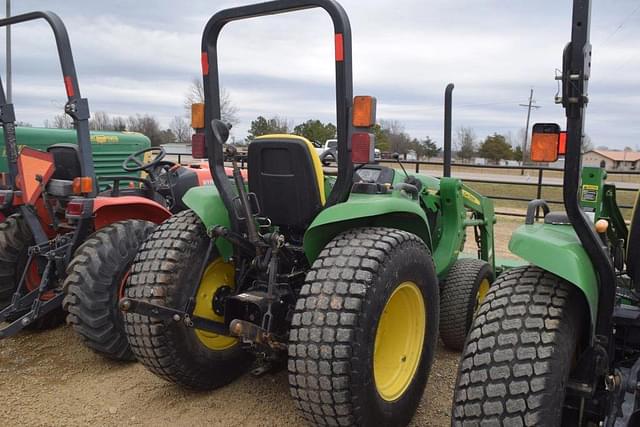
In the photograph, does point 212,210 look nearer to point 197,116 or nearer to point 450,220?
point 197,116

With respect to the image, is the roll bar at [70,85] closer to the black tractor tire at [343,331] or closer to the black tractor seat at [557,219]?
the black tractor tire at [343,331]

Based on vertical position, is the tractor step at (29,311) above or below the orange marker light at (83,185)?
below

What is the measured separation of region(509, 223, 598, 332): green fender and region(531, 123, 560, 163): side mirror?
32 centimetres

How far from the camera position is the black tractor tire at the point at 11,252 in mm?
4289

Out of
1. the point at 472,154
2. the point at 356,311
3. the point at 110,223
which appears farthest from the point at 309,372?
the point at 472,154

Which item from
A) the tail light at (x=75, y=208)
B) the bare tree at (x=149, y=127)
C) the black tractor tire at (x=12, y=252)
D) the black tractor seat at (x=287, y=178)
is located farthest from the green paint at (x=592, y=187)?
the bare tree at (x=149, y=127)

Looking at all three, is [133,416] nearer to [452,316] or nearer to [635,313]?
[452,316]

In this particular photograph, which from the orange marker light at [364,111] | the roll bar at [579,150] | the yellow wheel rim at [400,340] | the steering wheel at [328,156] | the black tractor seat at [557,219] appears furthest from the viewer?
the steering wheel at [328,156]

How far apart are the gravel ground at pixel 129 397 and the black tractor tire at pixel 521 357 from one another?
1262mm

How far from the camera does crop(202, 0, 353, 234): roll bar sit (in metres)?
2.83

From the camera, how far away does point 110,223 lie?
4.12 m

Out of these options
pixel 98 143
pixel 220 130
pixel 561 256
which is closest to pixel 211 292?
pixel 220 130

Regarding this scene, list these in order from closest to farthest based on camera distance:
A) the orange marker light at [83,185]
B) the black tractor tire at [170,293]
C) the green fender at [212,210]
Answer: the black tractor tire at [170,293]
the green fender at [212,210]
the orange marker light at [83,185]

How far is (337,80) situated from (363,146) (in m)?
0.36
